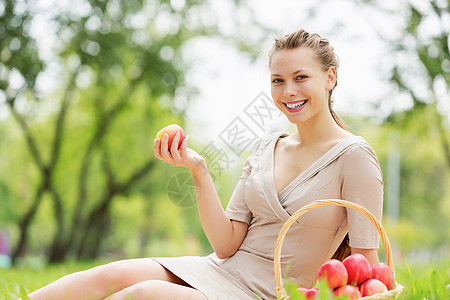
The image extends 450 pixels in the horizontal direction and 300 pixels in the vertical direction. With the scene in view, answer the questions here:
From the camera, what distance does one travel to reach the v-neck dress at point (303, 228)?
237 centimetres

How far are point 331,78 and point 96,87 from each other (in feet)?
39.5

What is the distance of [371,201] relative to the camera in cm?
237

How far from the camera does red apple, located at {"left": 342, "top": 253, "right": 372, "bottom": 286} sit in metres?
2.11

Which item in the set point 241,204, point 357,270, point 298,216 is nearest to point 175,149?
point 241,204

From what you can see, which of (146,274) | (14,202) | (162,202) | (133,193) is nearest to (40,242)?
(14,202)

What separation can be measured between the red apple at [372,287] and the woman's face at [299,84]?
2.78 ft

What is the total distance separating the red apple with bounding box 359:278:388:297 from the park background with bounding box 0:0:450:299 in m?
1.08

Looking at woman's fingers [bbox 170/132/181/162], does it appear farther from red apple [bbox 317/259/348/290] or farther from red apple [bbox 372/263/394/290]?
red apple [bbox 372/263/394/290]

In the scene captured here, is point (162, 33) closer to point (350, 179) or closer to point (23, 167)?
point (23, 167)

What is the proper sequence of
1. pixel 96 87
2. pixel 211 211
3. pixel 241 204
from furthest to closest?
pixel 96 87, pixel 241 204, pixel 211 211

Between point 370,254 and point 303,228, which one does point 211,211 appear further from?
point 370,254

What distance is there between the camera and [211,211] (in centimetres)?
267

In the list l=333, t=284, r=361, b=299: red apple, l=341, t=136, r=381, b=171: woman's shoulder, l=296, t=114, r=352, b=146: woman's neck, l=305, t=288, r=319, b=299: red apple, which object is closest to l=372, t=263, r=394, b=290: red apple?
l=333, t=284, r=361, b=299: red apple

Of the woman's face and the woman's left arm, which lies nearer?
the woman's left arm
